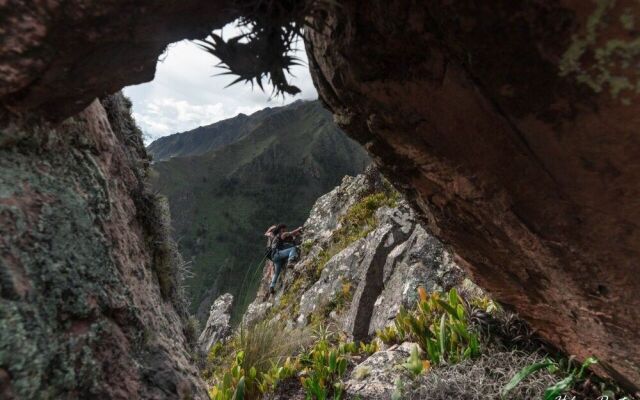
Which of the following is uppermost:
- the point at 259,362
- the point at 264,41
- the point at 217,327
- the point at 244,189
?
the point at 244,189

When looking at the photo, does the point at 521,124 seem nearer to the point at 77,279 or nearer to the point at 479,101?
the point at 479,101

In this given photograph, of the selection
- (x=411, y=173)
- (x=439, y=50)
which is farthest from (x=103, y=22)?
(x=411, y=173)

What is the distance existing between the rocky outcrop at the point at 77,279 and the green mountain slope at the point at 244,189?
204 ft

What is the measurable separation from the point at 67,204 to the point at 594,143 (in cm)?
265

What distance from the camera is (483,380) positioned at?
3.73 metres

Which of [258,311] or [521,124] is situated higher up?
[521,124]

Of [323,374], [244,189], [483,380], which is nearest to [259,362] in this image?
[323,374]

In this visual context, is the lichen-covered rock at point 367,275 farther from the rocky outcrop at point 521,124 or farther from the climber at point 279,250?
the rocky outcrop at point 521,124

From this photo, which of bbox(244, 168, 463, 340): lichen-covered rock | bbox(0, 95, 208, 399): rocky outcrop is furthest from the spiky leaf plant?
bbox(244, 168, 463, 340): lichen-covered rock

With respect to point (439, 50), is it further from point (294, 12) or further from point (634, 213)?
point (634, 213)

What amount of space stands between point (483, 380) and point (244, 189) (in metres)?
96.2

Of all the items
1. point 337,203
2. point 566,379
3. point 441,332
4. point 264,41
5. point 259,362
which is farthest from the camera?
point 337,203

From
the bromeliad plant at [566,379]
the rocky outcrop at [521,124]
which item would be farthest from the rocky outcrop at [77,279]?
the bromeliad plant at [566,379]

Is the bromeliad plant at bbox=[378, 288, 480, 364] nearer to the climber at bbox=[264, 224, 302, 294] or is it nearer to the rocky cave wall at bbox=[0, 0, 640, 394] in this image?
the rocky cave wall at bbox=[0, 0, 640, 394]
